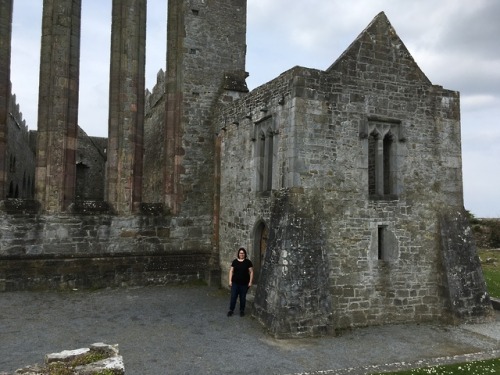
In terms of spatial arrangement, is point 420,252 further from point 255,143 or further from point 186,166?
point 186,166

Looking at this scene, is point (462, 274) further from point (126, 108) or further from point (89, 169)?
point (89, 169)

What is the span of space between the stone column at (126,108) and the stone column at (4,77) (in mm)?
2572

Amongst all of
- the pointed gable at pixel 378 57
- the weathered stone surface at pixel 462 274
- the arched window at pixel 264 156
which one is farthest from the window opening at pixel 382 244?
the pointed gable at pixel 378 57

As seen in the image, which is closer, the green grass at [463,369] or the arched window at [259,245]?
the green grass at [463,369]

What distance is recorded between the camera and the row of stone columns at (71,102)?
11.4m

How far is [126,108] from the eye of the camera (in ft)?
41.0

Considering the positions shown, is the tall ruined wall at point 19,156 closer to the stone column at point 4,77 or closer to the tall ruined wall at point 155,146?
the stone column at point 4,77

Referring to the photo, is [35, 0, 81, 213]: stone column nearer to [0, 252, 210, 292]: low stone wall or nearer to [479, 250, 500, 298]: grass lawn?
[0, 252, 210, 292]: low stone wall

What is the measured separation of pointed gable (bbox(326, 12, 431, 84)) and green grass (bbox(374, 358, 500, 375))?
5.90 metres

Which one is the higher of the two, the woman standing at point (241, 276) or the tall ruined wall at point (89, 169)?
the tall ruined wall at point (89, 169)

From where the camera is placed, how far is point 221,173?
12961mm

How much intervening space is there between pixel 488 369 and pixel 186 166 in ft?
30.4

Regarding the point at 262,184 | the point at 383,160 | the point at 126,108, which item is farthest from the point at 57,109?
the point at 383,160

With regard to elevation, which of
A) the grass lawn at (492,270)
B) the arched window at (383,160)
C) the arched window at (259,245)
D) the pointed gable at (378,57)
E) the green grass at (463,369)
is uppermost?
the pointed gable at (378,57)
